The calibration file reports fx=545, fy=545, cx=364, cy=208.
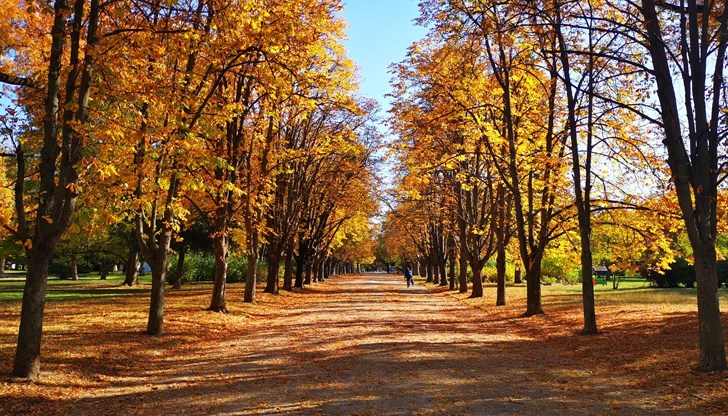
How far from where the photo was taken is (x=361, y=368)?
8508 millimetres

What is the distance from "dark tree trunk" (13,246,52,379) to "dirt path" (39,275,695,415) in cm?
111

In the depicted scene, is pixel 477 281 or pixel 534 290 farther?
pixel 477 281

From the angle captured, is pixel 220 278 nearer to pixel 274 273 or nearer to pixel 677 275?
pixel 274 273

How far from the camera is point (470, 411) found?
592 centimetres

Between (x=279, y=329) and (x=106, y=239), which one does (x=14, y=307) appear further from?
(x=106, y=239)

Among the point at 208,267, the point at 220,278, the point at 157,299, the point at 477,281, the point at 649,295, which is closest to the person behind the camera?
the point at 157,299

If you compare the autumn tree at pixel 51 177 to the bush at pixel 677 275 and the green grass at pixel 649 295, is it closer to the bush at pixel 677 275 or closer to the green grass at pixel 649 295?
the green grass at pixel 649 295

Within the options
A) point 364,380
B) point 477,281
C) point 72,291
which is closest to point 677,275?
point 477,281

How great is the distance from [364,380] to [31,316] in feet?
15.1

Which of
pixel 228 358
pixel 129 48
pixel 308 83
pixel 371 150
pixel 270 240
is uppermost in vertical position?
pixel 371 150

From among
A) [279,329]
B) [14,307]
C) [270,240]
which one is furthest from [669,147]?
[270,240]

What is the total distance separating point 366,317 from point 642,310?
355 inches

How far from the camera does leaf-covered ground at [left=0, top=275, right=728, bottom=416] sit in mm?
6316

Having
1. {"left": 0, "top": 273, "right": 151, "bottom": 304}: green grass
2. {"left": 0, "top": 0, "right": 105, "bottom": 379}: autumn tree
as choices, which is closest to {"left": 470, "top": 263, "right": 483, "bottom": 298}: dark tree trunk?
{"left": 0, "top": 273, "right": 151, "bottom": 304}: green grass
